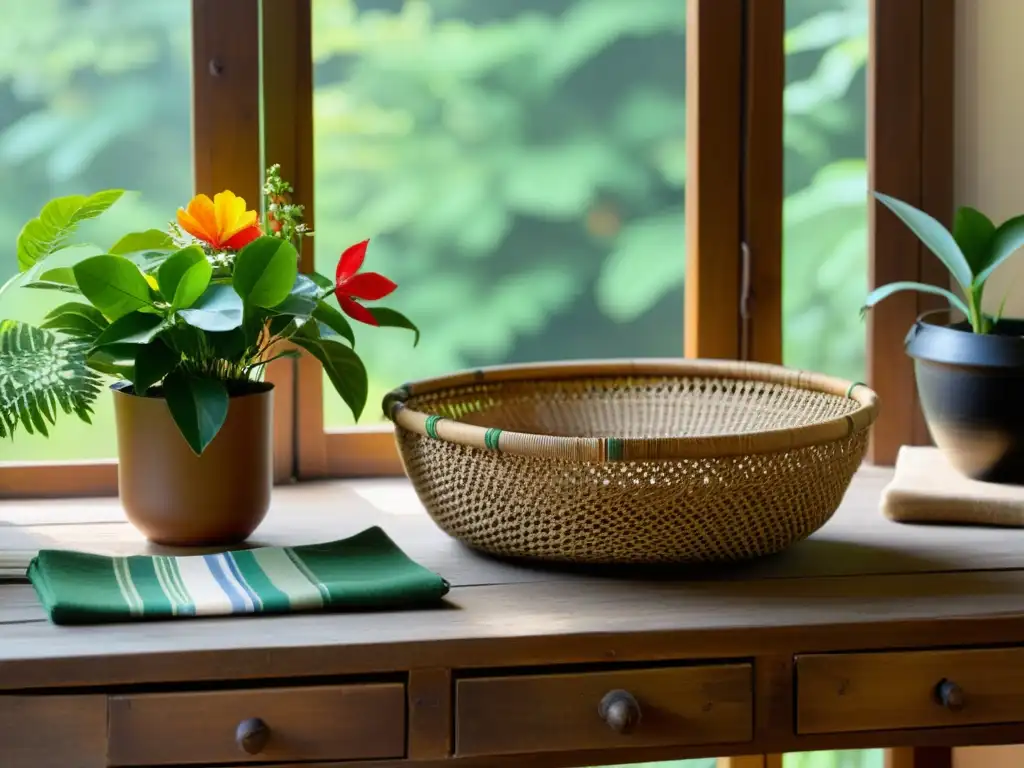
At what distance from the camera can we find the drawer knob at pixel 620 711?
116 centimetres

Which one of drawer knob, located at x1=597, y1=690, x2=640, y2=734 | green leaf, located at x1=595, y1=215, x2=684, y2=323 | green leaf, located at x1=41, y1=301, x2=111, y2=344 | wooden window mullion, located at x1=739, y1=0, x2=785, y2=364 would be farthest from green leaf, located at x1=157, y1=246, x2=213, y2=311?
wooden window mullion, located at x1=739, y1=0, x2=785, y2=364

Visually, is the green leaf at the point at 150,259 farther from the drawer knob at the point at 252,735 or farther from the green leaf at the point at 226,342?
the drawer knob at the point at 252,735

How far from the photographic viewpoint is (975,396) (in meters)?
1.53

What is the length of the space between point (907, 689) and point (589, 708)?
30 cm

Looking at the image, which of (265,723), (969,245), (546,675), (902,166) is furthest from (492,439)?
(902,166)

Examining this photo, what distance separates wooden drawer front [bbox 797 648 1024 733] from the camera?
121 centimetres

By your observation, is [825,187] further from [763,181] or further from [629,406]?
[629,406]

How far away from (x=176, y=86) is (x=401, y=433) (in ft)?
1.92

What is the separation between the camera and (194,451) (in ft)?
4.18

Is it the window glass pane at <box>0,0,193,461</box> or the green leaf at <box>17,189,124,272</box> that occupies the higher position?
the window glass pane at <box>0,0,193,461</box>

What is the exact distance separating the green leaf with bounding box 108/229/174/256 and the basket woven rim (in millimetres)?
296

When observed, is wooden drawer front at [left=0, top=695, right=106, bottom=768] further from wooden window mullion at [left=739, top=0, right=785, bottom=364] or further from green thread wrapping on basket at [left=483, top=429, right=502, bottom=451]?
wooden window mullion at [left=739, top=0, right=785, bottom=364]

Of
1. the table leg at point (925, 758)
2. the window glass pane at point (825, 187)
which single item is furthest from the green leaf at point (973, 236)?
the table leg at point (925, 758)

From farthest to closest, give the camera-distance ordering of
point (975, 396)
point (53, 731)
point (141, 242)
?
point (975, 396) → point (141, 242) → point (53, 731)
